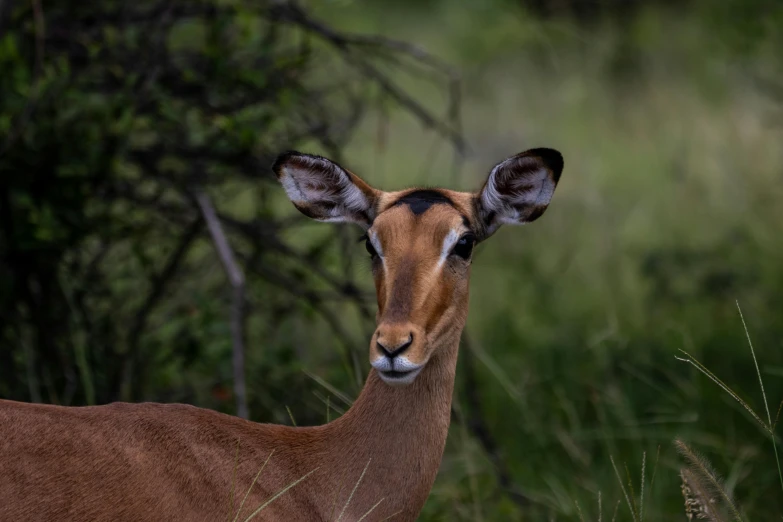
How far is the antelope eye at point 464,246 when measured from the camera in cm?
401

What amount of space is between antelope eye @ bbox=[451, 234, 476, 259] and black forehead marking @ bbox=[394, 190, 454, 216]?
16cm

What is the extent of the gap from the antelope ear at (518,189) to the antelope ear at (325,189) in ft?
1.38

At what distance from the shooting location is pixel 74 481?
347 centimetres

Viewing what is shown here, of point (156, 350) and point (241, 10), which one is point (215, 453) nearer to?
point (156, 350)

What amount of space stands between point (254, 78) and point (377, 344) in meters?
2.33

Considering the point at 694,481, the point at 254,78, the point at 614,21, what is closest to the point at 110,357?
the point at 254,78

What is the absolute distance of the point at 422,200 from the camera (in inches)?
161

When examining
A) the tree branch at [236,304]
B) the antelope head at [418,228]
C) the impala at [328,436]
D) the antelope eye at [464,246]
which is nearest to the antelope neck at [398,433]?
the impala at [328,436]

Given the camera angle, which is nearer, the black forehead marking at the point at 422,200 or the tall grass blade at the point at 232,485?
the tall grass blade at the point at 232,485

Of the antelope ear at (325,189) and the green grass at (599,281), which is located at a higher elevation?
the antelope ear at (325,189)

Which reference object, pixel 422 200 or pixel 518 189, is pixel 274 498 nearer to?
pixel 422 200

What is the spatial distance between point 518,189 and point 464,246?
1.49ft

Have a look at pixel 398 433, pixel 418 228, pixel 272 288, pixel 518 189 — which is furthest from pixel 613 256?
pixel 398 433

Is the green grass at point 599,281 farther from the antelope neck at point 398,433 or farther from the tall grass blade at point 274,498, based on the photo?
the tall grass blade at point 274,498
